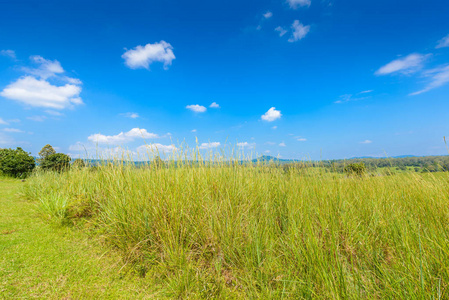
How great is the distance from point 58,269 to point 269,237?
2.87 m

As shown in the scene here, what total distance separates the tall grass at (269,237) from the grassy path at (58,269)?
0.26 metres

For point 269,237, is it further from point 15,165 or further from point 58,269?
point 15,165

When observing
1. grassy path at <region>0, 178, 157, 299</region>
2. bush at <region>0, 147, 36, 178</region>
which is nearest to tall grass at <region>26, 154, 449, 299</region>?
grassy path at <region>0, 178, 157, 299</region>

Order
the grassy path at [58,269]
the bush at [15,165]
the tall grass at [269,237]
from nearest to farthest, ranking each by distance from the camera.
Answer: the tall grass at [269,237] < the grassy path at [58,269] < the bush at [15,165]

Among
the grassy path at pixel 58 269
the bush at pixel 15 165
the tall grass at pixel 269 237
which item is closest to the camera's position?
the tall grass at pixel 269 237

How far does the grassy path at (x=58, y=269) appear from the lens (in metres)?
2.28

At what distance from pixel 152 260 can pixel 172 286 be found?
0.46m

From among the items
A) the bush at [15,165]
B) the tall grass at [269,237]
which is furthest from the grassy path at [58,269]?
the bush at [15,165]

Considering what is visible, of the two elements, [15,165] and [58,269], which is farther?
[15,165]

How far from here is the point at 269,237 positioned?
2678mm

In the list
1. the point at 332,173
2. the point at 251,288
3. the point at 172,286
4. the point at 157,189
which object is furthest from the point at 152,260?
the point at 332,173

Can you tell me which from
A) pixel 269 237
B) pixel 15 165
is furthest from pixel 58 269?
pixel 15 165

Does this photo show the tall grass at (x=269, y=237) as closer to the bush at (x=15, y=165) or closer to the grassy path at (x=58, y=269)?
the grassy path at (x=58, y=269)

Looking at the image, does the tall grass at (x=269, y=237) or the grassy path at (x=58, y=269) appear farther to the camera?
the grassy path at (x=58, y=269)
